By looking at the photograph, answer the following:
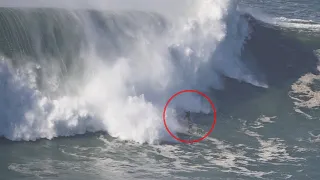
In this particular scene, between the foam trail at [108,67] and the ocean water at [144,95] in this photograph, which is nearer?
the ocean water at [144,95]

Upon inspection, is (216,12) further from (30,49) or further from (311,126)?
(30,49)

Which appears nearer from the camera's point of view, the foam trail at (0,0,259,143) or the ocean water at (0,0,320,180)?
the ocean water at (0,0,320,180)

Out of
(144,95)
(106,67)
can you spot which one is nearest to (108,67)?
(106,67)

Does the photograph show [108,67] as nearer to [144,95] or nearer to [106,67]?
[106,67]

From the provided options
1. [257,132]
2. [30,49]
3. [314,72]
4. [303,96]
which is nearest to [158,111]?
[257,132]
